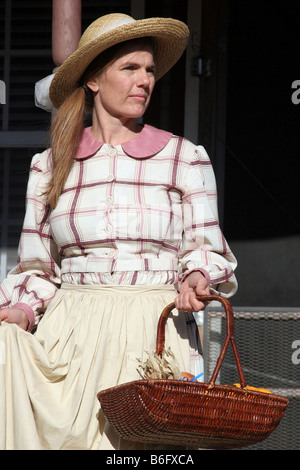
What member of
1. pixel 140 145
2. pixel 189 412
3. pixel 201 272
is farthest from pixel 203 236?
pixel 189 412

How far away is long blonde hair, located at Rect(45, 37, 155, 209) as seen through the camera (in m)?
3.09

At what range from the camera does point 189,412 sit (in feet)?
8.25

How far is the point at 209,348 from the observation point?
13.6 ft

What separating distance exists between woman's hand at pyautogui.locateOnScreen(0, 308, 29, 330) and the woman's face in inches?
29.3

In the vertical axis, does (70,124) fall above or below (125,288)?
above

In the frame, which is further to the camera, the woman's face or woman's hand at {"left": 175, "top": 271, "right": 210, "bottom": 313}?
the woman's face

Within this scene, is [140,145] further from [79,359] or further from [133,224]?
[79,359]

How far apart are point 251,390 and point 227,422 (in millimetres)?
113

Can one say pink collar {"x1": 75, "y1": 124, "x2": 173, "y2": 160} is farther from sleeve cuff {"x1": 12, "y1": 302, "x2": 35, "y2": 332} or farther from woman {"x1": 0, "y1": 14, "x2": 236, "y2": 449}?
sleeve cuff {"x1": 12, "y1": 302, "x2": 35, "y2": 332}

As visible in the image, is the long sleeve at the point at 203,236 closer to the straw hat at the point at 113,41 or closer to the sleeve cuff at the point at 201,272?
the sleeve cuff at the point at 201,272

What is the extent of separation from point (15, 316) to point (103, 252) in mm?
361

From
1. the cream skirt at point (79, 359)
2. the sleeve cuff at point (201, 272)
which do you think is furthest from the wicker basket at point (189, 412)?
the sleeve cuff at point (201, 272)

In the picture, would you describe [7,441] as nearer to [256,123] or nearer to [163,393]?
[163,393]

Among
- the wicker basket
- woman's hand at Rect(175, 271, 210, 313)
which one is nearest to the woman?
woman's hand at Rect(175, 271, 210, 313)
